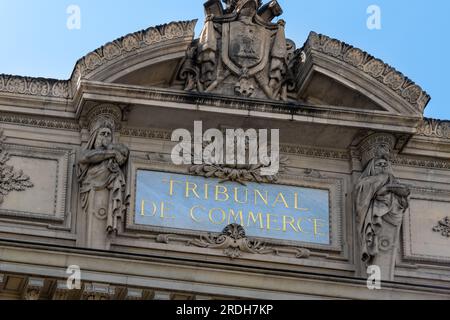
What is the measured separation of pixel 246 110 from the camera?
36375 millimetres

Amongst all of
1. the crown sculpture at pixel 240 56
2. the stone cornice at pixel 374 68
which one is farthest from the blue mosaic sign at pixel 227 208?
the stone cornice at pixel 374 68

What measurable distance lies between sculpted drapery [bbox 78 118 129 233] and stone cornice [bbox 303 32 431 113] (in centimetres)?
385

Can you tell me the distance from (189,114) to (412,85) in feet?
12.5

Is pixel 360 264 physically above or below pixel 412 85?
below

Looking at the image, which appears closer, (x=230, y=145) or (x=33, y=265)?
(x=33, y=265)

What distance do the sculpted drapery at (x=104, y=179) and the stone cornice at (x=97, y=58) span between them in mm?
1076

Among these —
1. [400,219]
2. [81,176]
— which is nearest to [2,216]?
[81,176]

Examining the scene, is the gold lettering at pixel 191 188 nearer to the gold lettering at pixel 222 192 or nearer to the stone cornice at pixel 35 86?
the gold lettering at pixel 222 192

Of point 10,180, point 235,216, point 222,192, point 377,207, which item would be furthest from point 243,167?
point 10,180

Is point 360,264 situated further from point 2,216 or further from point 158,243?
point 2,216

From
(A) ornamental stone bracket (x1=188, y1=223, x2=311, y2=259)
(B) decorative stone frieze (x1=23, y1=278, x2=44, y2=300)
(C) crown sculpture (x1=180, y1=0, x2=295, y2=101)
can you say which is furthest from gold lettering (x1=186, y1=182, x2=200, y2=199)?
(B) decorative stone frieze (x1=23, y1=278, x2=44, y2=300)

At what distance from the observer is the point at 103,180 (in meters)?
35.4

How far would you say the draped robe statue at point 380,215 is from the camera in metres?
35.6

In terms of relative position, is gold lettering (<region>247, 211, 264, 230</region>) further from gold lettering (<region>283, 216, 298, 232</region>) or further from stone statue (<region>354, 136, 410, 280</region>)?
stone statue (<region>354, 136, 410, 280</region>)
